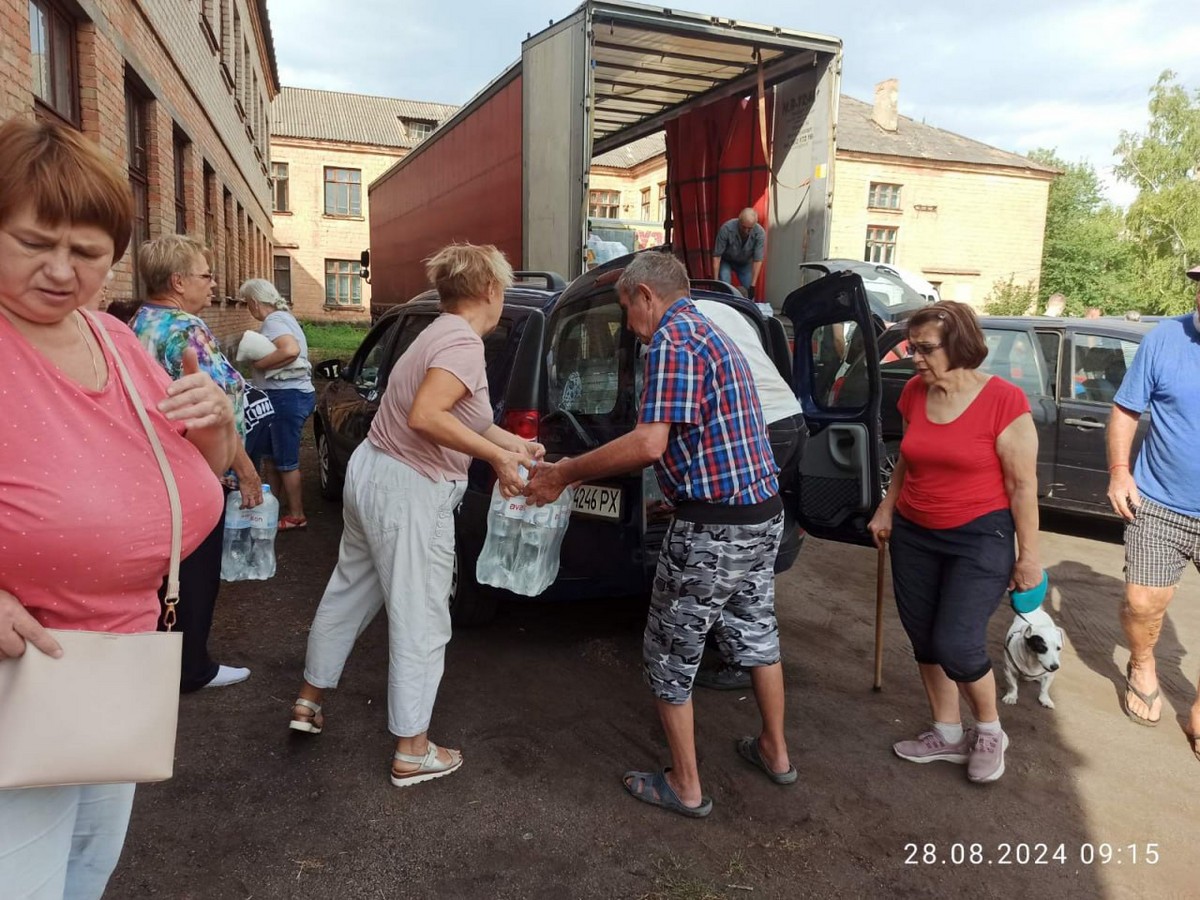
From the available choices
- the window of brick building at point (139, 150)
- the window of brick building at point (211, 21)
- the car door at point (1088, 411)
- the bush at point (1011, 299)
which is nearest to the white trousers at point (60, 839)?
the car door at point (1088, 411)

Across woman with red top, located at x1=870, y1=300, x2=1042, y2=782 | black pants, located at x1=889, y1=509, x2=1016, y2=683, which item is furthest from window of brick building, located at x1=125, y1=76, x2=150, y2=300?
black pants, located at x1=889, y1=509, x2=1016, y2=683

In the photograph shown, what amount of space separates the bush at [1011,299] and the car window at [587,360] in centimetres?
3164

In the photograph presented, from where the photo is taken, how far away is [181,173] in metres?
11.5

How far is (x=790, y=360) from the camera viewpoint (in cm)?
423

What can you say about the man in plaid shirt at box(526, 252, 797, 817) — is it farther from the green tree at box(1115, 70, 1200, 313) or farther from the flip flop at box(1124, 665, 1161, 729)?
the green tree at box(1115, 70, 1200, 313)

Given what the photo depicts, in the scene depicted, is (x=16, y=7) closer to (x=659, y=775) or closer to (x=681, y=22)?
(x=681, y=22)

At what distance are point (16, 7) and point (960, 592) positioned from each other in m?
6.39

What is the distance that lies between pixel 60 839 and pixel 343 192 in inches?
1721

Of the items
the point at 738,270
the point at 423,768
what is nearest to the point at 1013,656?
the point at 423,768

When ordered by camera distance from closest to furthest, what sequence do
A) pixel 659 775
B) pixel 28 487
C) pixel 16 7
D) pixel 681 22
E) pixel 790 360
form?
pixel 28 487 → pixel 659 775 → pixel 790 360 → pixel 16 7 → pixel 681 22

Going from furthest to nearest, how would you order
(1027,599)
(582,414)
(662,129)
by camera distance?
(662,129), (582,414), (1027,599)

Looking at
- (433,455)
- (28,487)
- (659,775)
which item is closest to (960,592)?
(659,775)

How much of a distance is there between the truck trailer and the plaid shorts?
534 centimetres

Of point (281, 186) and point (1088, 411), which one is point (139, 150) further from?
point (281, 186)
